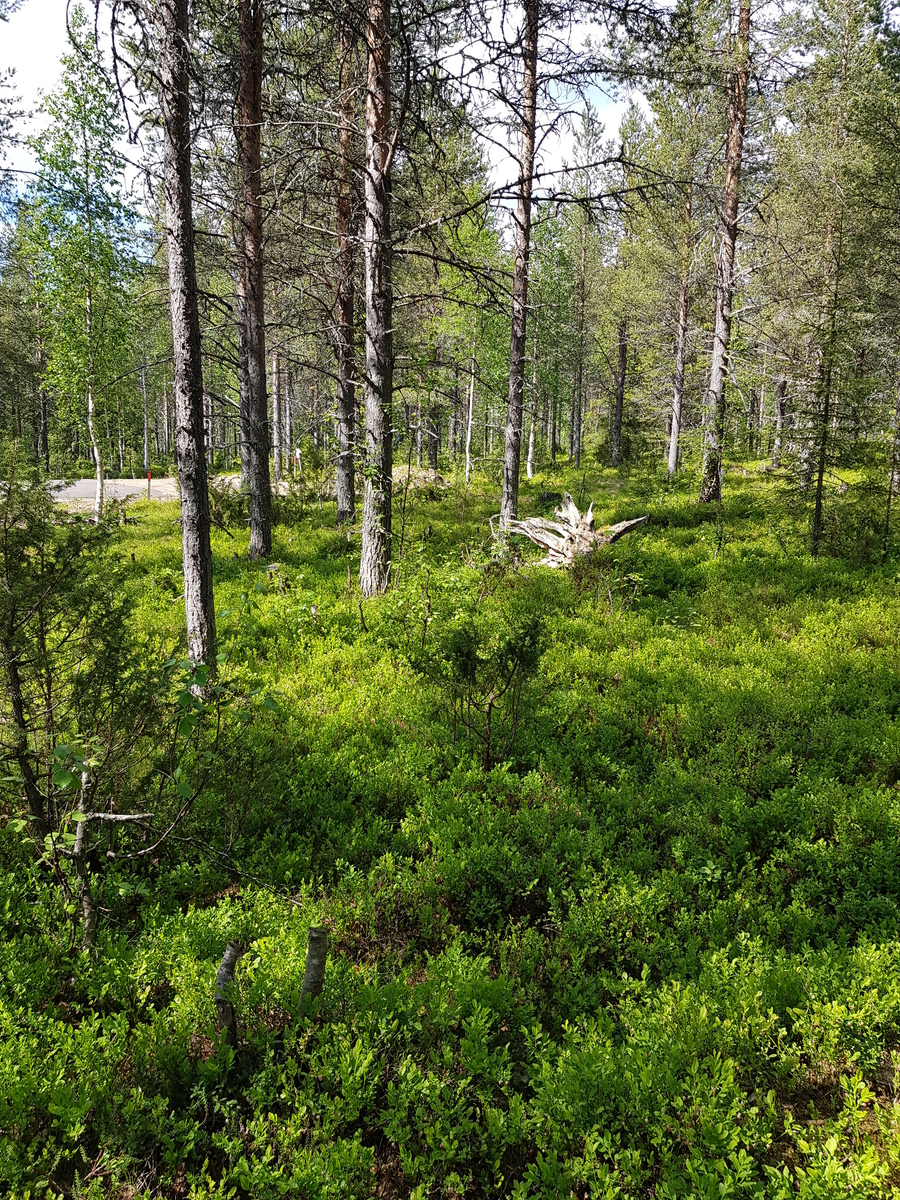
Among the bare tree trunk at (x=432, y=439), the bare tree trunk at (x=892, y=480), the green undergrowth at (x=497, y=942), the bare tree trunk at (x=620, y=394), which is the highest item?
the bare tree trunk at (x=620, y=394)

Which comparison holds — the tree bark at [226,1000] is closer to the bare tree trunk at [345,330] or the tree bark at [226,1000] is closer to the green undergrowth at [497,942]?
the green undergrowth at [497,942]

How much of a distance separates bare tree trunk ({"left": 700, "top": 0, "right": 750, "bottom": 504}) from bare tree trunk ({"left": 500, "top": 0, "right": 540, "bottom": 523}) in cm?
503

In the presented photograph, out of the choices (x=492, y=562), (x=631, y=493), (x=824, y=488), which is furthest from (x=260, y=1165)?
(x=631, y=493)

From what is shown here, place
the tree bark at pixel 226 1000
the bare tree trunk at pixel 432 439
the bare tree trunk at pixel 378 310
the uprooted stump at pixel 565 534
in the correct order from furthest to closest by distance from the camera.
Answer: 1. the bare tree trunk at pixel 432 439
2. the uprooted stump at pixel 565 534
3. the bare tree trunk at pixel 378 310
4. the tree bark at pixel 226 1000

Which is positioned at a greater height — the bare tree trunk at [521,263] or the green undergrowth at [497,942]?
the bare tree trunk at [521,263]

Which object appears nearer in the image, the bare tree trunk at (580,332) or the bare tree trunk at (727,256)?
the bare tree trunk at (727,256)

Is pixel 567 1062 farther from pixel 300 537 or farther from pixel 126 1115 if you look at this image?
pixel 300 537

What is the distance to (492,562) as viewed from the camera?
10250mm

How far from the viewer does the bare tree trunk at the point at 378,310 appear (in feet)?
25.5

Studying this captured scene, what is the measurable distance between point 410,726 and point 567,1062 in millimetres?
3438

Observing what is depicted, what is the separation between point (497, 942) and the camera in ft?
12.4

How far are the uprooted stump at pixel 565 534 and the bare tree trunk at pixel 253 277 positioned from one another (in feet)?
14.8

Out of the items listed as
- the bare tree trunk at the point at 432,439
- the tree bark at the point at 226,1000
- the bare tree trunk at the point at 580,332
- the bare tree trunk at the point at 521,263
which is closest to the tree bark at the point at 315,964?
A: the tree bark at the point at 226,1000

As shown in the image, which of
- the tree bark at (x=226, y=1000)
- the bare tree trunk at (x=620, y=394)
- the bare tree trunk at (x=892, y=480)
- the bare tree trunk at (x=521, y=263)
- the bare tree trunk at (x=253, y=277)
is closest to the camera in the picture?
the tree bark at (x=226, y=1000)
